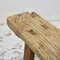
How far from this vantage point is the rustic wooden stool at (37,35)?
2.77 ft

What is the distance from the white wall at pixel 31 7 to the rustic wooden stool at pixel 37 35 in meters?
0.85

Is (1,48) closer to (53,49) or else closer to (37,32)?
(37,32)

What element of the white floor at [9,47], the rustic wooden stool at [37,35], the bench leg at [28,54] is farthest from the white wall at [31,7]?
the bench leg at [28,54]

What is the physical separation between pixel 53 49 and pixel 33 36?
16 cm

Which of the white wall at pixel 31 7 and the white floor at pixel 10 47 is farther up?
the white wall at pixel 31 7

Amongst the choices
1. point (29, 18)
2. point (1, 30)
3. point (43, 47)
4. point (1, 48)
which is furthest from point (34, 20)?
point (1, 30)

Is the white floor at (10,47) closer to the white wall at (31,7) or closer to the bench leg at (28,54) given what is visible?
the white wall at (31,7)

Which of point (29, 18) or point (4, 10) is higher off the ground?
point (29, 18)

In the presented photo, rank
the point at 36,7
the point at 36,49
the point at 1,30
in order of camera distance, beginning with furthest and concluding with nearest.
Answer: the point at 36,7 < the point at 1,30 < the point at 36,49

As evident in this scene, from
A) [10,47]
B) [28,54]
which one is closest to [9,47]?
[10,47]

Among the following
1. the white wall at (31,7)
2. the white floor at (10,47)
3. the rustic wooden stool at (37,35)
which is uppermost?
the rustic wooden stool at (37,35)

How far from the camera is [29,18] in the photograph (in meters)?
1.16

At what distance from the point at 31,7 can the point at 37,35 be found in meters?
1.17

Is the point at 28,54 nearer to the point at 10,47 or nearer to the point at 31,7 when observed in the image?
the point at 10,47
